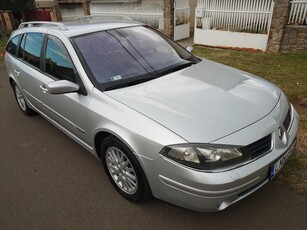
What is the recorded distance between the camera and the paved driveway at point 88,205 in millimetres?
2418

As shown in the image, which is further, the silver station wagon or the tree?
the tree

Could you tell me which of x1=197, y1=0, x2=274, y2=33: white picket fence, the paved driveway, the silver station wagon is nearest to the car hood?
the silver station wagon

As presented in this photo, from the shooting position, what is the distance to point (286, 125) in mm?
2494

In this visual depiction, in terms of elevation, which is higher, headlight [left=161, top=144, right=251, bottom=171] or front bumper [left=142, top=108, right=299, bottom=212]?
headlight [left=161, top=144, right=251, bottom=171]

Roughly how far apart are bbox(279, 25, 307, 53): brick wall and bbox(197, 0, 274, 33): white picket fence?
0.52 meters

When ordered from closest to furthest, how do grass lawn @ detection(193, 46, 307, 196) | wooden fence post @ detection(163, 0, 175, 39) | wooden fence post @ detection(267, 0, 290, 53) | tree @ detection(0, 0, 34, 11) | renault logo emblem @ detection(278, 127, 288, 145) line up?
1. renault logo emblem @ detection(278, 127, 288, 145)
2. grass lawn @ detection(193, 46, 307, 196)
3. wooden fence post @ detection(267, 0, 290, 53)
4. wooden fence post @ detection(163, 0, 175, 39)
5. tree @ detection(0, 0, 34, 11)

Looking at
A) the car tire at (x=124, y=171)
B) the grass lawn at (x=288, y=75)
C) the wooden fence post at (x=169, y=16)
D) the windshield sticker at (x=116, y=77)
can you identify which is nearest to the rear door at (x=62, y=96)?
the windshield sticker at (x=116, y=77)

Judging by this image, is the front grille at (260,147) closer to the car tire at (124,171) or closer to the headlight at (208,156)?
the headlight at (208,156)

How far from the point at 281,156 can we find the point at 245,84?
2.91ft

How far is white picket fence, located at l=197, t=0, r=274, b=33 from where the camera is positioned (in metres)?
7.24

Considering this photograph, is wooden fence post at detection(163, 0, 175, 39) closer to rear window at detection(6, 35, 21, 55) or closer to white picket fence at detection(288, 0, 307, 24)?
white picket fence at detection(288, 0, 307, 24)

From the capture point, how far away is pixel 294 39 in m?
6.99

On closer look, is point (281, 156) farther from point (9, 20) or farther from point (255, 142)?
point (9, 20)

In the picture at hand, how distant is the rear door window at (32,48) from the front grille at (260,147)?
2.93 m
